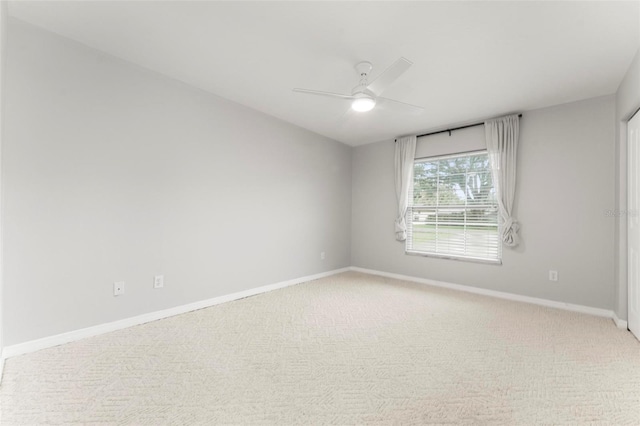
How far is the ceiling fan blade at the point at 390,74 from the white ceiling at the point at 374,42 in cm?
27

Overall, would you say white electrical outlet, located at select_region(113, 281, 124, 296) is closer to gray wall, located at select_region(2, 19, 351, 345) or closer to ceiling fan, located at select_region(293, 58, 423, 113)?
gray wall, located at select_region(2, 19, 351, 345)

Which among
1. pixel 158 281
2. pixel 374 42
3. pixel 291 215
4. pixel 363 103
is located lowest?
pixel 158 281

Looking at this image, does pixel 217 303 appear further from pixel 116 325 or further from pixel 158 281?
pixel 116 325

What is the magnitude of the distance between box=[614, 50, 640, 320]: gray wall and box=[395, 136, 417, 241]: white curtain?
7.67 ft

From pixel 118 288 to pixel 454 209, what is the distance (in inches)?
170


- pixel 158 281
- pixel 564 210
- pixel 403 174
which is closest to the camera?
pixel 158 281

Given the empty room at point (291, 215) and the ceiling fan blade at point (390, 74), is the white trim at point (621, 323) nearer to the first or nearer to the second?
the empty room at point (291, 215)

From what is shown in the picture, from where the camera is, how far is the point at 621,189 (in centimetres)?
296

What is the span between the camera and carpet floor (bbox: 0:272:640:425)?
1.60 meters

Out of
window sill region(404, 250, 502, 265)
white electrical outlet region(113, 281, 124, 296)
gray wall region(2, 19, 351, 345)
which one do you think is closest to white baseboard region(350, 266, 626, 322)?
window sill region(404, 250, 502, 265)

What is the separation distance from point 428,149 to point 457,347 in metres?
3.13

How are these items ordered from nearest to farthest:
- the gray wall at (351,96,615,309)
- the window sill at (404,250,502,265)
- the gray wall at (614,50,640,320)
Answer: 1. the gray wall at (614,50,640,320)
2. the gray wall at (351,96,615,309)
3. the window sill at (404,250,502,265)

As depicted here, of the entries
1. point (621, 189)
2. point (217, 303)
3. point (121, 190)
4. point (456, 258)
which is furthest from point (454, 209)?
point (121, 190)

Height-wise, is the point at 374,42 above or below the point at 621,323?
above
